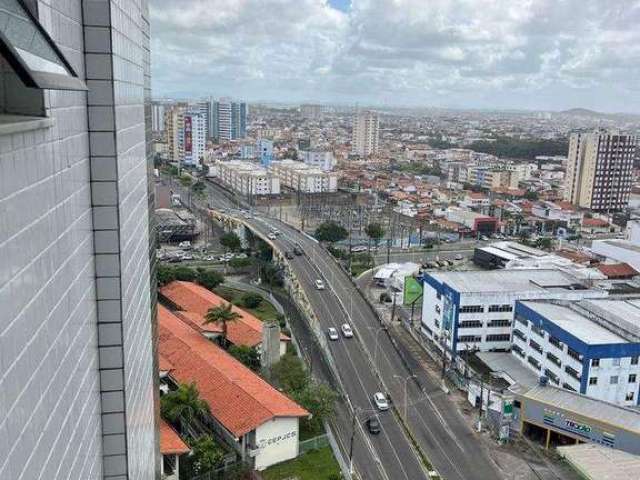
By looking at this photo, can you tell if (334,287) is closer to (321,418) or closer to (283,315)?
(283,315)

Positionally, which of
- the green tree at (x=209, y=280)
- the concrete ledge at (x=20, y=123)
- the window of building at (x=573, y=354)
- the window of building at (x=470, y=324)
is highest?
the concrete ledge at (x=20, y=123)

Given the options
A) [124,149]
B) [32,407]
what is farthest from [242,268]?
[32,407]


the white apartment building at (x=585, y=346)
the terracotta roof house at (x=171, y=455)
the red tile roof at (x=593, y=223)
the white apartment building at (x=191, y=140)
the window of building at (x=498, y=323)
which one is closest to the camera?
the terracotta roof house at (x=171, y=455)

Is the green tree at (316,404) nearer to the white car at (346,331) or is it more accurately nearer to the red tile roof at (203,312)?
the red tile roof at (203,312)

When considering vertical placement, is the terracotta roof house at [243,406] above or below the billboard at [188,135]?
below

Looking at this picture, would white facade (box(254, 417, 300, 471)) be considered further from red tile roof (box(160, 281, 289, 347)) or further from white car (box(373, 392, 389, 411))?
red tile roof (box(160, 281, 289, 347))

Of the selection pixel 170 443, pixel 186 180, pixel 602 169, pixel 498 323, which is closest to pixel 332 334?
pixel 498 323

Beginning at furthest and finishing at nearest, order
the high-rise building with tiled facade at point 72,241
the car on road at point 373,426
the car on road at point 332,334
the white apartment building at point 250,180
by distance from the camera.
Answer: the white apartment building at point 250,180, the car on road at point 332,334, the car on road at point 373,426, the high-rise building with tiled facade at point 72,241

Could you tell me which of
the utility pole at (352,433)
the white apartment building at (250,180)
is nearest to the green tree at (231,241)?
the utility pole at (352,433)
